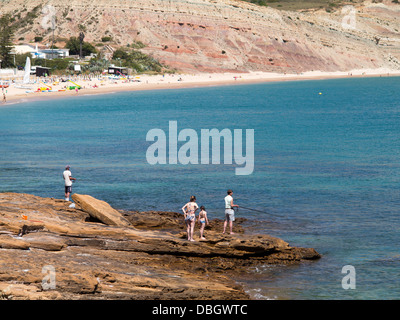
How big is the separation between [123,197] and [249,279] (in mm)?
11782

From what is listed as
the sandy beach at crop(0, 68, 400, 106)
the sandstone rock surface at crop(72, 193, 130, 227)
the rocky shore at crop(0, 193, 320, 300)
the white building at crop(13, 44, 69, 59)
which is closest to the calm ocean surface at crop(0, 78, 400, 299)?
the rocky shore at crop(0, 193, 320, 300)

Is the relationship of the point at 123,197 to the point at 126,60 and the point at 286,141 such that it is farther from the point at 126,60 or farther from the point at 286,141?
the point at 126,60

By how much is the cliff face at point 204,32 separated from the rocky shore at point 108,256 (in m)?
120

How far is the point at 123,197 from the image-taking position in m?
27.7

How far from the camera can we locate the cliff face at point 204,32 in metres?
144

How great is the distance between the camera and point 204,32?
15062 centimetres

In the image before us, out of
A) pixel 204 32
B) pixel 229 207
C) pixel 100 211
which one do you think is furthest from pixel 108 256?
pixel 204 32

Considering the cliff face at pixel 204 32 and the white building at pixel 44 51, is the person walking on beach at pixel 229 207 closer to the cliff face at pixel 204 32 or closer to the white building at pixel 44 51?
the white building at pixel 44 51

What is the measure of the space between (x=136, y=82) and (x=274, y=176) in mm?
84687

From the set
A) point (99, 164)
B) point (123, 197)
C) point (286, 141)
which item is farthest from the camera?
point (286, 141)

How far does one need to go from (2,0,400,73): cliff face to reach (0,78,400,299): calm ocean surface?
239 feet

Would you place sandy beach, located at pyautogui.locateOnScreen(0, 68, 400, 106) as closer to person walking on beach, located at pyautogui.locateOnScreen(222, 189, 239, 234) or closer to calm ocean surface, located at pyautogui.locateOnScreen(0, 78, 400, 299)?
calm ocean surface, located at pyautogui.locateOnScreen(0, 78, 400, 299)

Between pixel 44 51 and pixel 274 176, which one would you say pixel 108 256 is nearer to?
pixel 274 176
